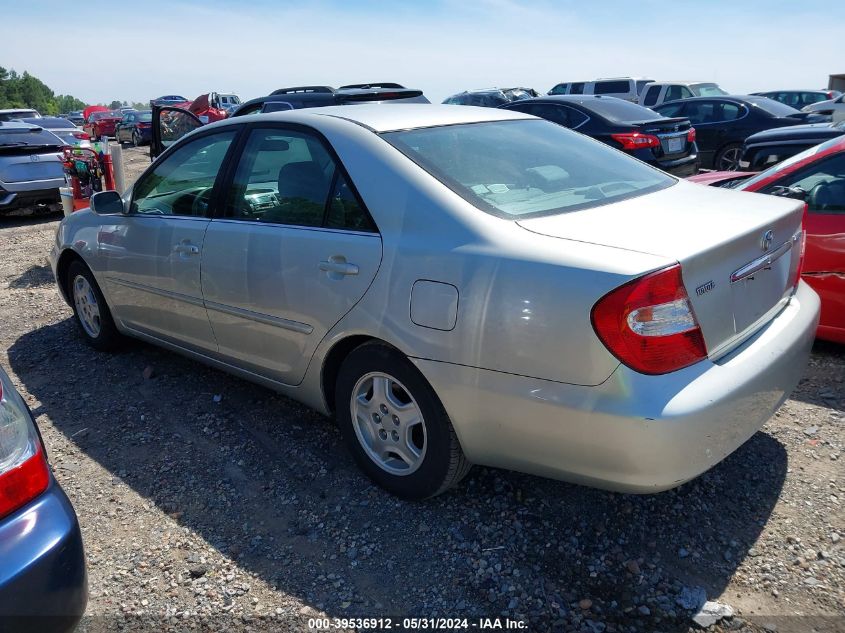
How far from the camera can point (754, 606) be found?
7.61ft

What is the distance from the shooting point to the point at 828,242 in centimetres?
400

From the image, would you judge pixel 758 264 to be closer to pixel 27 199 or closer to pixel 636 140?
pixel 636 140

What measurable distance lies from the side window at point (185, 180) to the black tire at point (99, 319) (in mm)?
826

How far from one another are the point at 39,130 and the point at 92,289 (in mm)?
8126

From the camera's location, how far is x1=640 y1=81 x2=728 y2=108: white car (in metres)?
16.5

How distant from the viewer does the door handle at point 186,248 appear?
361 cm

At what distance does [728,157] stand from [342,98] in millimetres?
7457

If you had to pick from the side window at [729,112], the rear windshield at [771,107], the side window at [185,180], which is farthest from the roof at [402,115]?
the rear windshield at [771,107]

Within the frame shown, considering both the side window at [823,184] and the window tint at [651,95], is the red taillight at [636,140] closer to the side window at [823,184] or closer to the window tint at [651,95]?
the side window at [823,184]

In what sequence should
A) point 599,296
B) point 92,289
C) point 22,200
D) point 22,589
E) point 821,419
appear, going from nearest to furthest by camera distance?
1. point 22,589
2. point 599,296
3. point 821,419
4. point 92,289
5. point 22,200

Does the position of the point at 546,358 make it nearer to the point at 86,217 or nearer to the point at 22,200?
the point at 86,217

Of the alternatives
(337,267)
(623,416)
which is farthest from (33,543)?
(623,416)

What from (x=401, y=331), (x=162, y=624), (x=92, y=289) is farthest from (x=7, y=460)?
(x=92, y=289)

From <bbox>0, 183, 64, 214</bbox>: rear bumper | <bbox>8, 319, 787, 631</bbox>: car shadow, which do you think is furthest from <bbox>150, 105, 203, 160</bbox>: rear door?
<bbox>8, 319, 787, 631</bbox>: car shadow
